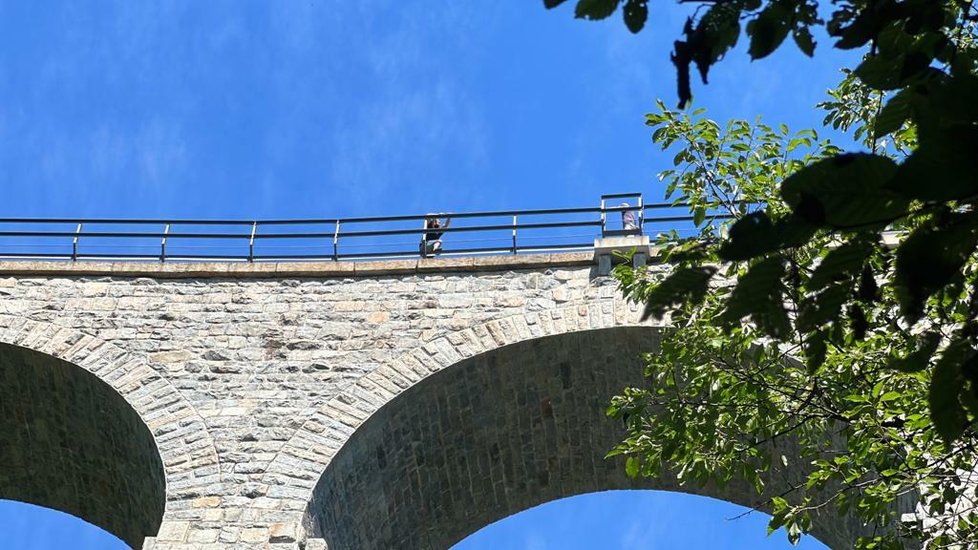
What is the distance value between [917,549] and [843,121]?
4550 millimetres

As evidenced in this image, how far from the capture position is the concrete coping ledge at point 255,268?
14.2 meters

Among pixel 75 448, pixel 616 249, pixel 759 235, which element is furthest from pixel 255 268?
pixel 759 235

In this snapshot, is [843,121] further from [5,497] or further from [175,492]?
[5,497]

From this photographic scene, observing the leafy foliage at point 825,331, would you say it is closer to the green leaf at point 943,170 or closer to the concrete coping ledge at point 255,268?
the green leaf at point 943,170

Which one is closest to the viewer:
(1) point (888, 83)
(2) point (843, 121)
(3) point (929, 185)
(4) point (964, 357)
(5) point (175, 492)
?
(3) point (929, 185)

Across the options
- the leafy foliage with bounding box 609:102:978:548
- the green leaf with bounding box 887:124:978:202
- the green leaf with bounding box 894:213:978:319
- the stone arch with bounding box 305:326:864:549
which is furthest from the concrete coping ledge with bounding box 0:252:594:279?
the green leaf with bounding box 887:124:978:202

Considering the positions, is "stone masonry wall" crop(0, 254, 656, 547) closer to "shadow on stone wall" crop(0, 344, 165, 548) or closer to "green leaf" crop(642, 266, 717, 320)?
"shadow on stone wall" crop(0, 344, 165, 548)

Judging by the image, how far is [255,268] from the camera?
1436cm

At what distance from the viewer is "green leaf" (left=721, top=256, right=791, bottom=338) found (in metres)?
3.04

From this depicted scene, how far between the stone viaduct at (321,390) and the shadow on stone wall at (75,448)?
0.08 ft

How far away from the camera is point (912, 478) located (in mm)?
7227

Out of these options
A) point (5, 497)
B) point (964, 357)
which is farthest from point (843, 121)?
point (5, 497)

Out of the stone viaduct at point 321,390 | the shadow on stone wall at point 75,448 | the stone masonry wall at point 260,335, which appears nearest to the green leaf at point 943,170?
the stone masonry wall at point 260,335

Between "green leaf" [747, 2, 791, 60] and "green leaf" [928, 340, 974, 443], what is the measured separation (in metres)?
0.93
